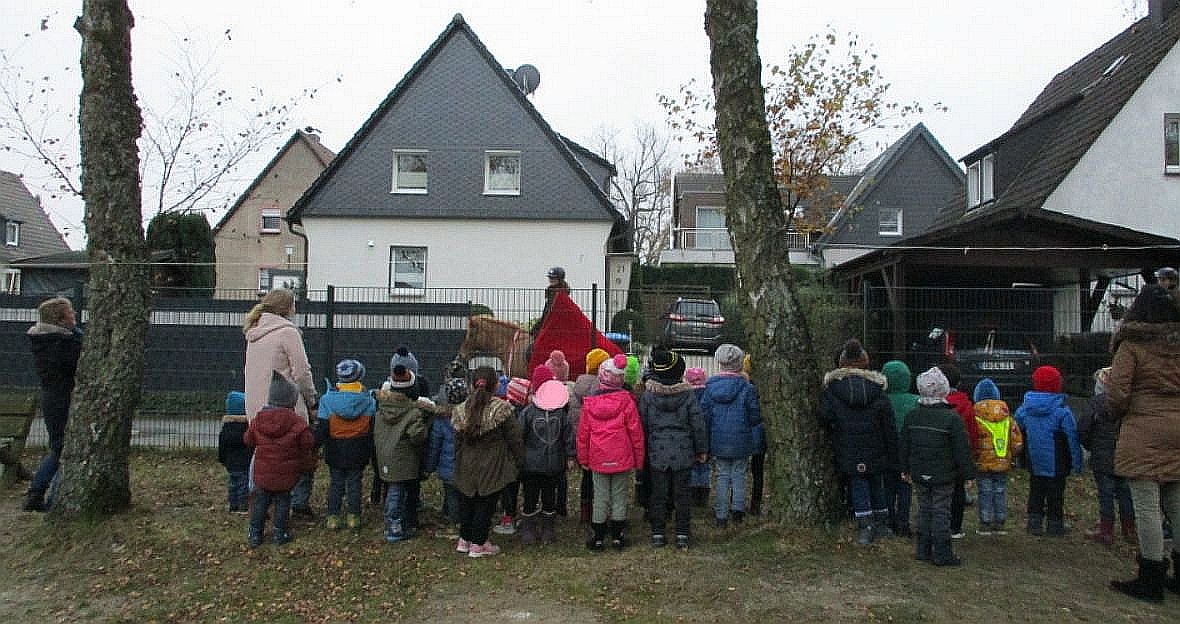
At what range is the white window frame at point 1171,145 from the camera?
709 inches

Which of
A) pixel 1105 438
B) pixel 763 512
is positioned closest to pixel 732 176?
pixel 763 512

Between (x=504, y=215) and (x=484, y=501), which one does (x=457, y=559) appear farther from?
(x=504, y=215)

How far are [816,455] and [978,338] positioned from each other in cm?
486

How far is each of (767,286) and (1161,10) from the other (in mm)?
18888

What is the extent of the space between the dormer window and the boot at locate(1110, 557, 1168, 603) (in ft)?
54.8

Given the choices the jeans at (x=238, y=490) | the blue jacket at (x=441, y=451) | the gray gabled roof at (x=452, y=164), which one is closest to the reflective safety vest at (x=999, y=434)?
the blue jacket at (x=441, y=451)

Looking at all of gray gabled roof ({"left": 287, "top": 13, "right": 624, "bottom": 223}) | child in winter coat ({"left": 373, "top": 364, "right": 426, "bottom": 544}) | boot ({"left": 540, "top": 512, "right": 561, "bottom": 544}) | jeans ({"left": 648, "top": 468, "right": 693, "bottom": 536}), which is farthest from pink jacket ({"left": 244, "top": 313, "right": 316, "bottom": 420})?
gray gabled roof ({"left": 287, "top": 13, "right": 624, "bottom": 223})

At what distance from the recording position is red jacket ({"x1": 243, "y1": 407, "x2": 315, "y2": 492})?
6.26 meters

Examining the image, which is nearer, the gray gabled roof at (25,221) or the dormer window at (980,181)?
the dormer window at (980,181)

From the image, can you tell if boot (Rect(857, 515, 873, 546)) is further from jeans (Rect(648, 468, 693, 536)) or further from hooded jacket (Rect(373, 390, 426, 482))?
hooded jacket (Rect(373, 390, 426, 482))

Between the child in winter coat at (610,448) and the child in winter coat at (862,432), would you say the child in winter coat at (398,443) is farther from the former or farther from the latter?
the child in winter coat at (862,432)

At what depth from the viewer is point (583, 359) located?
10.0 meters

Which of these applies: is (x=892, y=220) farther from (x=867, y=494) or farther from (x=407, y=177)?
(x=867, y=494)

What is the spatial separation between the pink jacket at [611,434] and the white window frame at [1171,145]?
55.2 ft
